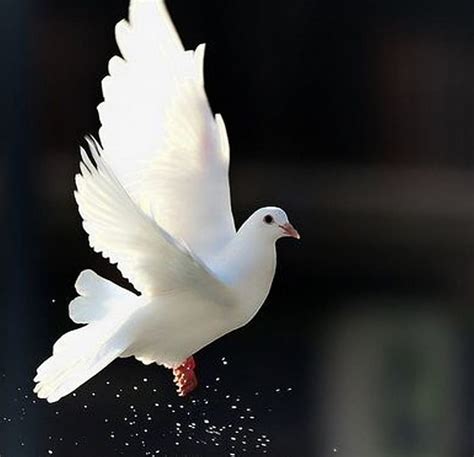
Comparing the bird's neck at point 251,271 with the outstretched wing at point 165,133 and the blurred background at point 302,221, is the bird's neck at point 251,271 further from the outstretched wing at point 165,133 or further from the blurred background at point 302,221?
the blurred background at point 302,221

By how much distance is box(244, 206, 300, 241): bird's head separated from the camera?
583 mm

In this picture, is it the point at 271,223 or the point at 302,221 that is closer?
the point at 271,223

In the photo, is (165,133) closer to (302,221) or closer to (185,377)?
(185,377)

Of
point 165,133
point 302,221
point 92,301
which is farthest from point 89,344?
point 302,221

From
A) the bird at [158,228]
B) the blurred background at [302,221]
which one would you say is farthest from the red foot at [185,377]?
the blurred background at [302,221]

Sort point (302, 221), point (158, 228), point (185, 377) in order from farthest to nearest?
point (302, 221) → point (185, 377) → point (158, 228)

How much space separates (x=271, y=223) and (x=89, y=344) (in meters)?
0.11

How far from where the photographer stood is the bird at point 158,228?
1.81 feet

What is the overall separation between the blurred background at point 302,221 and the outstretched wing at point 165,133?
0.67 m

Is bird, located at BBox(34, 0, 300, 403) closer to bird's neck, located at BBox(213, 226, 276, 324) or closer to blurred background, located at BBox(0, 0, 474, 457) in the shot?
bird's neck, located at BBox(213, 226, 276, 324)

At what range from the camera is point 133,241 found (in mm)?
562

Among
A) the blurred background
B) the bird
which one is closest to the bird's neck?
the bird

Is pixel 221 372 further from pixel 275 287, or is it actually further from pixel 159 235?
pixel 159 235

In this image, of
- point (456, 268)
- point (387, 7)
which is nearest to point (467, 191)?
point (456, 268)
